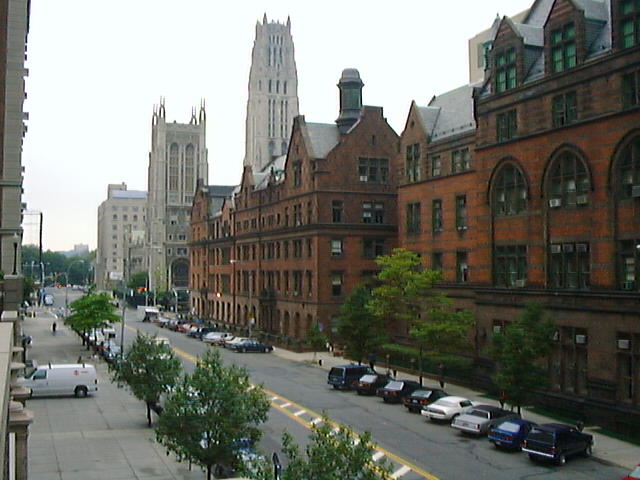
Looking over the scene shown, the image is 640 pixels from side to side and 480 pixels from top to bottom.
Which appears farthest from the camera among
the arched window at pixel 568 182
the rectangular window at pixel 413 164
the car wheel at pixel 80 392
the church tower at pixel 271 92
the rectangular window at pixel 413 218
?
the church tower at pixel 271 92

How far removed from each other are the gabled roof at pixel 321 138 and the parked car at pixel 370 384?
2896 centimetres

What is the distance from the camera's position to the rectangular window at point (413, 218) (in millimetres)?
55031

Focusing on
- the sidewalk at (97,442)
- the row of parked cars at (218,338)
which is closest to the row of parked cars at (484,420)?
the sidewalk at (97,442)

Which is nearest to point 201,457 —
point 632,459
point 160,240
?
point 632,459

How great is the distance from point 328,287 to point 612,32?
36.0m

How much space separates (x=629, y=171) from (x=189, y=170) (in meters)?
151

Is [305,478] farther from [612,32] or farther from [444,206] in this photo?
[444,206]

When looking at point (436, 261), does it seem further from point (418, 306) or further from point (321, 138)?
point (321, 138)

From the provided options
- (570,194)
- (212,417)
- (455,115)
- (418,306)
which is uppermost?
(455,115)

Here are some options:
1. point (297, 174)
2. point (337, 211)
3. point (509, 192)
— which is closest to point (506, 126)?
point (509, 192)

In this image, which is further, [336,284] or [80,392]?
[336,284]

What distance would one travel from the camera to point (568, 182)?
34.8 m

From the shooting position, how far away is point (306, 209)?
66000mm

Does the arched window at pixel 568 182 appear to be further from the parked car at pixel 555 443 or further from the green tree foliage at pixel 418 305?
the parked car at pixel 555 443
